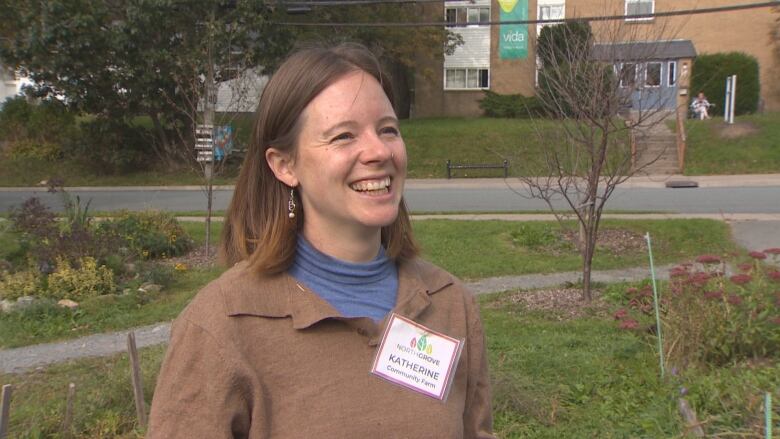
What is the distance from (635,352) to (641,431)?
1403mm

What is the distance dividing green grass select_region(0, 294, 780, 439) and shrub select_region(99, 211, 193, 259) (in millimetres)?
4319

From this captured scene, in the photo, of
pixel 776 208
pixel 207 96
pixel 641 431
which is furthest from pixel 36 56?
pixel 641 431

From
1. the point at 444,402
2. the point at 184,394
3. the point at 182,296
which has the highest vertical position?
the point at 184,394

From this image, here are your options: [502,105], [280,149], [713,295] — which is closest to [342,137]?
[280,149]

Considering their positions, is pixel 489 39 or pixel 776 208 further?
pixel 489 39

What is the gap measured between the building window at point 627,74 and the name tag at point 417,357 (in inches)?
267

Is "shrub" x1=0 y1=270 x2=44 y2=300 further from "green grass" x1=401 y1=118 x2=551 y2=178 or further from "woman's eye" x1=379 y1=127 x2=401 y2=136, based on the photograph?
"green grass" x1=401 y1=118 x2=551 y2=178

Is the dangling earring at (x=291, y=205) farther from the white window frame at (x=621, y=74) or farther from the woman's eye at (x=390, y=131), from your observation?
the white window frame at (x=621, y=74)

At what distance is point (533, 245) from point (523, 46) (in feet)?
84.0

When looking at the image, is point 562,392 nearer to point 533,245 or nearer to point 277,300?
point 277,300

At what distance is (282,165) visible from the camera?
176cm

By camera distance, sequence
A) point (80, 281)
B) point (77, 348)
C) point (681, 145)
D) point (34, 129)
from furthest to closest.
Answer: point (34, 129), point (681, 145), point (80, 281), point (77, 348)

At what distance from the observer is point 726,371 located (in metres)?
4.51

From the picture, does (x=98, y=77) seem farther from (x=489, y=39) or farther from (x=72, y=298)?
(x=489, y=39)
